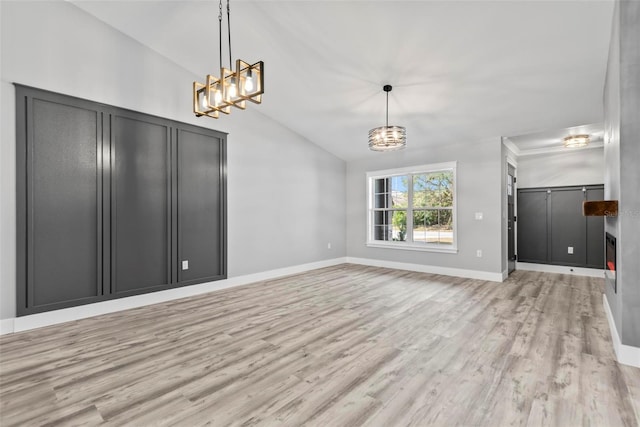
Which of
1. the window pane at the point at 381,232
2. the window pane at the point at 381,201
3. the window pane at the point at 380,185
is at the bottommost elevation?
the window pane at the point at 381,232

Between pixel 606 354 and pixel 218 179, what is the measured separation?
197 inches

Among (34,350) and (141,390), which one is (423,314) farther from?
(34,350)

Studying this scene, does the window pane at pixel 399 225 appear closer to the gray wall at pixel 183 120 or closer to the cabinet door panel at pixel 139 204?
the gray wall at pixel 183 120

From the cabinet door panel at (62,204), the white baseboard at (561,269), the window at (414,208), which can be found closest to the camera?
the cabinet door panel at (62,204)

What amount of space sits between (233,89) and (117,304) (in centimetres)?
308

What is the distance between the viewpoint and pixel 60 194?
339 centimetres

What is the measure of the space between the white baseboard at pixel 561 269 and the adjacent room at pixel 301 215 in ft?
0.19

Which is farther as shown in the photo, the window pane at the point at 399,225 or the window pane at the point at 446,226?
the window pane at the point at 399,225

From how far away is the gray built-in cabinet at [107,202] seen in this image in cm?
322

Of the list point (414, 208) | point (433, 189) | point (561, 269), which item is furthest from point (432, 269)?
point (561, 269)

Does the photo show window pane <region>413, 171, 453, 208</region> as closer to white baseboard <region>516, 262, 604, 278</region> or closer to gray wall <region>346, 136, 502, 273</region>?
gray wall <region>346, 136, 502, 273</region>

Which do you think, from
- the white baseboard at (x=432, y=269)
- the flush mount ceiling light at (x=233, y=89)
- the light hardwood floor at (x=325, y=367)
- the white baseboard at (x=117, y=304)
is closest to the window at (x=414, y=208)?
the white baseboard at (x=432, y=269)

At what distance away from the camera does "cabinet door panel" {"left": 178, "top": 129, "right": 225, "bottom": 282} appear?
175 inches

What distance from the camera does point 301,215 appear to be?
249 inches
